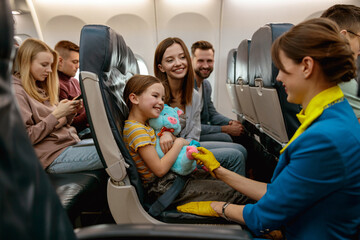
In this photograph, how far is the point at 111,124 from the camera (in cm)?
125

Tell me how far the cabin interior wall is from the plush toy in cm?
350

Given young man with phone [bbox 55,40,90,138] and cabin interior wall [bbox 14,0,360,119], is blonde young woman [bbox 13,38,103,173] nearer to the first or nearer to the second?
young man with phone [bbox 55,40,90,138]

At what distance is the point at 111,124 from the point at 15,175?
36.7 inches

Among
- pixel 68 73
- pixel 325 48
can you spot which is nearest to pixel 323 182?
pixel 325 48

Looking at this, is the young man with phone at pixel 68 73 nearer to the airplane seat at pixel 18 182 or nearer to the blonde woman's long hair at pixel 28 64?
the blonde woman's long hair at pixel 28 64

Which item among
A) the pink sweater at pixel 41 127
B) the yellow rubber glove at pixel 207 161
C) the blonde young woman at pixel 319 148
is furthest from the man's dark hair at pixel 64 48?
the blonde young woman at pixel 319 148

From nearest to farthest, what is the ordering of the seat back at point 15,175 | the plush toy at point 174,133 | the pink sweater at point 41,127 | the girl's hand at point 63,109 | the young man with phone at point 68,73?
the seat back at point 15,175
the plush toy at point 174,133
the pink sweater at point 41,127
the girl's hand at point 63,109
the young man with phone at point 68,73

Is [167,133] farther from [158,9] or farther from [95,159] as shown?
[158,9]

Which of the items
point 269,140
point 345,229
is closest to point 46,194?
point 345,229

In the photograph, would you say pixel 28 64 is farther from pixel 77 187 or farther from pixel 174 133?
pixel 174 133

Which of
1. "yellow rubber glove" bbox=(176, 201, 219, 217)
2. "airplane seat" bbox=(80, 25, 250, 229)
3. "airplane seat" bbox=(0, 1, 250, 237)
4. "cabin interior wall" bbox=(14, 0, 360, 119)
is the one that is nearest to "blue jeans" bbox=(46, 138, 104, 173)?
"airplane seat" bbox=(80, 25, 250, 229)

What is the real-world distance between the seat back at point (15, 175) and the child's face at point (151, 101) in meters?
1.06

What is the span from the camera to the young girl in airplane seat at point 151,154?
4.48ft

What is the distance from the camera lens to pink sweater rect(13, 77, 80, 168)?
1728mm
